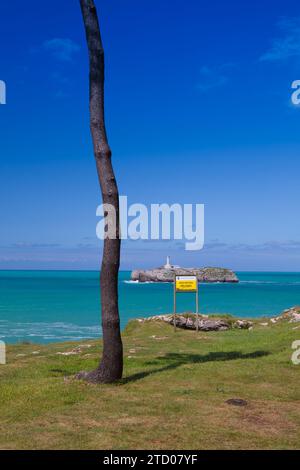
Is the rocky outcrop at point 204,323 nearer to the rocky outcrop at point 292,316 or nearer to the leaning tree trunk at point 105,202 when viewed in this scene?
the rocky outcrop at point 292,316

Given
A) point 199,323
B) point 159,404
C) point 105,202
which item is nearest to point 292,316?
point 199,323

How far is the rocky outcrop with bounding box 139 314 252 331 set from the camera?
3381 centimetres

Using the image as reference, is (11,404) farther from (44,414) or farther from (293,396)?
(293,396)

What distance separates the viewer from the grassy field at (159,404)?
8.55 m

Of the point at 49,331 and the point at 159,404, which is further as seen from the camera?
the point at 49,331

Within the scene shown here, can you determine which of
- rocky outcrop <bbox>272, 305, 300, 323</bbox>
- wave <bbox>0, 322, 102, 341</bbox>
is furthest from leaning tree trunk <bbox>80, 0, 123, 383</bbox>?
wave <bbox>0, 322, 102, 341</bbox>

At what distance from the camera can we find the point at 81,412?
1038 cm

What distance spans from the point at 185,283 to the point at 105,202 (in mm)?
17933

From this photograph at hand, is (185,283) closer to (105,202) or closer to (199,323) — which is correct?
(199,323)

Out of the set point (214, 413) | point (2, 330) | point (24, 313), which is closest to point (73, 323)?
point (2, 330)

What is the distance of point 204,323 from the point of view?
3450cm

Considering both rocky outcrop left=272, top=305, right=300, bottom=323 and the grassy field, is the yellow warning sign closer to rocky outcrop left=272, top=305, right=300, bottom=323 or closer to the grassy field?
rocky outcrop left=272, top=305, right=300, bottom=323

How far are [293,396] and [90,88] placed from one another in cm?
1014

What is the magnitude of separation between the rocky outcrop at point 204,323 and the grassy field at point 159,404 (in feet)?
50.6
